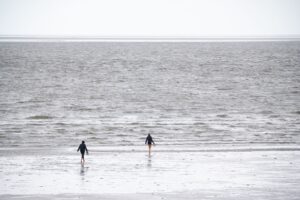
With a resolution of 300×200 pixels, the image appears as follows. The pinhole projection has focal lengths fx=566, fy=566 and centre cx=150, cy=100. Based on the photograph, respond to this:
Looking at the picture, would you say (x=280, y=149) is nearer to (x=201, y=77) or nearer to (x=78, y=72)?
(x=201, y=77)

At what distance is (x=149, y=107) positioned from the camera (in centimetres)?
6084

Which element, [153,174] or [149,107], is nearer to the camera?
[153,174]

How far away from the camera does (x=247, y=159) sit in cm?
3072

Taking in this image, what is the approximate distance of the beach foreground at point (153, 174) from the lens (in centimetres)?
2361

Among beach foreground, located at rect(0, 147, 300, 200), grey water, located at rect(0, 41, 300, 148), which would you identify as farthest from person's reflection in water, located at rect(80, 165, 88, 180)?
grey water, located at rect(0, 41, 300, 148)

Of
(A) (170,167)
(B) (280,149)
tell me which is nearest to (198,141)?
(B) (280,149)

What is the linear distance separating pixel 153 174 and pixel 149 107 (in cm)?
3368

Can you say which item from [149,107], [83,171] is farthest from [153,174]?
[149,107]

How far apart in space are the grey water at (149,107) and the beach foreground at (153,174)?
4863 mm

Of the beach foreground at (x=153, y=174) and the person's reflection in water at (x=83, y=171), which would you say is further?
the person's reflection in water at (x=83, y=171)

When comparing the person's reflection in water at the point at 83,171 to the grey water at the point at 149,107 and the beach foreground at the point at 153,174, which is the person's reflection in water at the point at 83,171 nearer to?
the beach foreground at the point at 153,174

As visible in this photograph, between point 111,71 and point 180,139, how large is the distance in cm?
7490

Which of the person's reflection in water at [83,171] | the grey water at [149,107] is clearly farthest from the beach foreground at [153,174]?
the grey water at [149,107]

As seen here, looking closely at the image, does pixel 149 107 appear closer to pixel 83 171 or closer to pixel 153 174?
pixel 83 171
